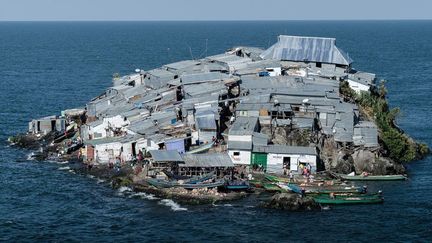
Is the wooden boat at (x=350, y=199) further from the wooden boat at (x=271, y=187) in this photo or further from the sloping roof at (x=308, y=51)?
the sloping roof at (x=308, y=51)

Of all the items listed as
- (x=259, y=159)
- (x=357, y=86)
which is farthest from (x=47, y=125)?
(x=357, y=86)

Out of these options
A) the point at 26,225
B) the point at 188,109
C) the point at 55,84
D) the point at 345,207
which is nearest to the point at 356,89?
the point at 188,109

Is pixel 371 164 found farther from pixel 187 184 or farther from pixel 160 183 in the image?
pixel 160 183

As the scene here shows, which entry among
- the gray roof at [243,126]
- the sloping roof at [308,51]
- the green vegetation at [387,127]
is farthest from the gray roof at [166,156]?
the sloping roof at [308,51]

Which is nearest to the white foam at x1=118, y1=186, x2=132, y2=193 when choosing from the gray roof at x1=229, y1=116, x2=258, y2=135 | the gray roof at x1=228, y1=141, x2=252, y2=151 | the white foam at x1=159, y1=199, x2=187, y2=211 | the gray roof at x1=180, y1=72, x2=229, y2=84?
the white foam at x1=159, y1=199, x2=187, y2=211

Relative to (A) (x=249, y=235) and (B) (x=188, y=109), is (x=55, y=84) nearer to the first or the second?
A: (B) (x=188, y=109)

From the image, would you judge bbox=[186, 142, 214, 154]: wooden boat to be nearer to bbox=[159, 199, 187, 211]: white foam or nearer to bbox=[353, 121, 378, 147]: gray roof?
bbox=[159, 199, 187, 211]: white foam
